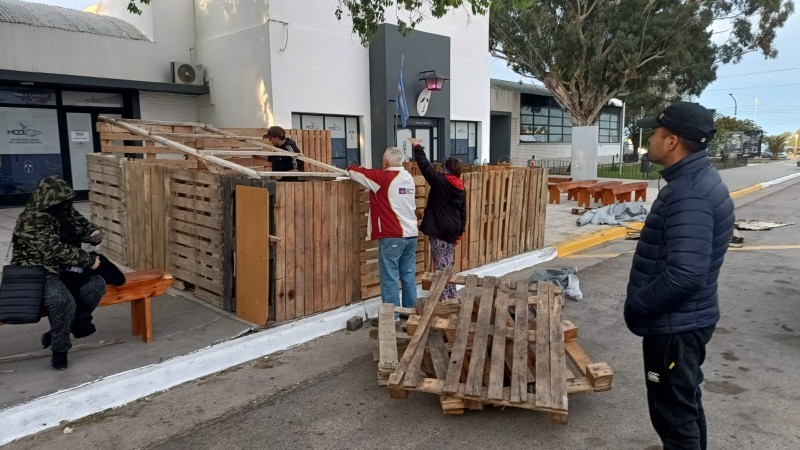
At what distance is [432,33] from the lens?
631 inches

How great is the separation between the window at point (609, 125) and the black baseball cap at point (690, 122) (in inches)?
1387

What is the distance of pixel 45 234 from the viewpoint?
399 centimetres

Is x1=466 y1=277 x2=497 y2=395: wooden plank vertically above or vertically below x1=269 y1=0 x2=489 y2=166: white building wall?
below

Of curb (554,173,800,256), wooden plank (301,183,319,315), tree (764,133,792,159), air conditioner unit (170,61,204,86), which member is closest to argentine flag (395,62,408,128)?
air conditioner unit (170,61,204,86)

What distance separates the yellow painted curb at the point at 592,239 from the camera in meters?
9.53

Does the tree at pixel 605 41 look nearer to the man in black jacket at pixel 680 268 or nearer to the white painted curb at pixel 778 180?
the white painted curb at pixel 778 180

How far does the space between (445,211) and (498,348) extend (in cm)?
212

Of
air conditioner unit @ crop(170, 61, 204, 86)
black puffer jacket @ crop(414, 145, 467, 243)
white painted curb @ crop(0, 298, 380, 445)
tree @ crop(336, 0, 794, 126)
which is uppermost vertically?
tree @ crop(336, 0, 794, 126)

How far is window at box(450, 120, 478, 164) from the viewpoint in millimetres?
17812

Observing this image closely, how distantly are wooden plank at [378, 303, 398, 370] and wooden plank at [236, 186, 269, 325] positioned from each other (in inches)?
47.8

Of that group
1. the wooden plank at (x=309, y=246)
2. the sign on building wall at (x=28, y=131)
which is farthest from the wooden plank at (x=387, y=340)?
the sign on building wall at (x=28, y=131)

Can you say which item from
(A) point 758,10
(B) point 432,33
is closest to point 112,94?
(B) point 432,33

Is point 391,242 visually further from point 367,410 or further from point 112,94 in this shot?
point 112,94

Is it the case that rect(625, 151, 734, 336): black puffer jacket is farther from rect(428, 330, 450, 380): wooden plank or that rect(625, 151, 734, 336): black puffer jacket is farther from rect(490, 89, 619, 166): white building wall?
rect(490, 89, 619, 166): white building wall
